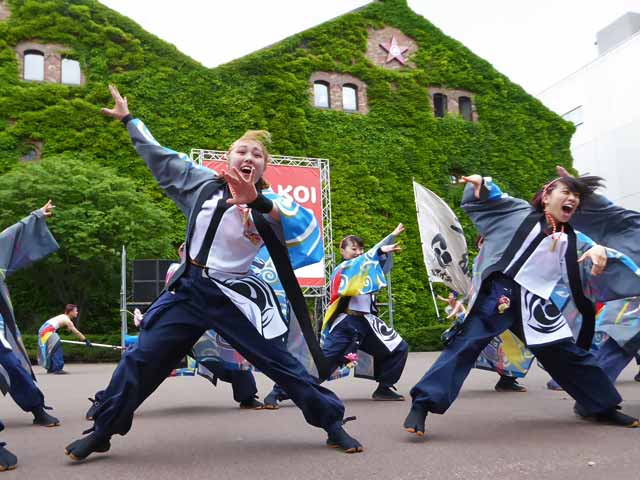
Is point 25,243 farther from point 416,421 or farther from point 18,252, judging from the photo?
point 416,421

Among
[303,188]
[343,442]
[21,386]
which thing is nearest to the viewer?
[343,442]

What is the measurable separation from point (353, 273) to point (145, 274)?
28.0 feet

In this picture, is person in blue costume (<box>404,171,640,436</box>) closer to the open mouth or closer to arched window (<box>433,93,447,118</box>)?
the open mouth

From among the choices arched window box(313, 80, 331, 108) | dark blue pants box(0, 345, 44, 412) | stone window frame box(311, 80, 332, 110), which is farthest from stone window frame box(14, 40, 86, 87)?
dark blue pants box(0, 345, 44, 412)

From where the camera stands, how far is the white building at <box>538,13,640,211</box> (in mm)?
28938

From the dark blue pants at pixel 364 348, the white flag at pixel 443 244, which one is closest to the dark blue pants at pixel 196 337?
the dark blue pants at pixel 364 348

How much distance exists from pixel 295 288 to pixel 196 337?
0.62 m

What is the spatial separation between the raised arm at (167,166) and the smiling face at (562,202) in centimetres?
225

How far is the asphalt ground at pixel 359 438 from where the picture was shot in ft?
10.5

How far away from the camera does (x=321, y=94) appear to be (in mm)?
23734

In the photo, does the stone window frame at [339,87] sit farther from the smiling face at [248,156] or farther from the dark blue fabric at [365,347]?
the smiling face at [248,156]

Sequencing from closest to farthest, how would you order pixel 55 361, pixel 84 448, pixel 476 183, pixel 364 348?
pixel 84 448, pixel 476 183, pixel 364 348, pixel 55 361

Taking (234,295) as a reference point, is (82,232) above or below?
above

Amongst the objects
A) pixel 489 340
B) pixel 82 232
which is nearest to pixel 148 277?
pixel 82 232
